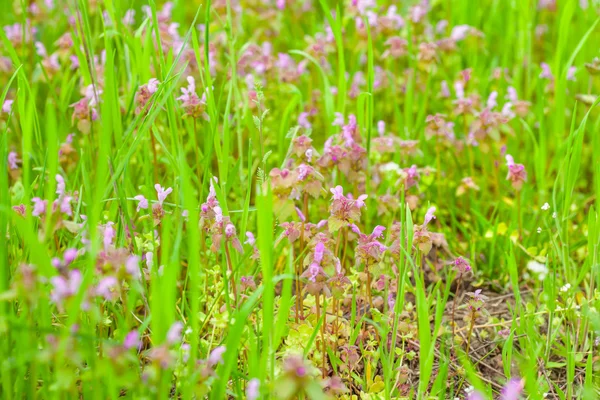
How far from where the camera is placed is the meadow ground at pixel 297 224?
1.49m

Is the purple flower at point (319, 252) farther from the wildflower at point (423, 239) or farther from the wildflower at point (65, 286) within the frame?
the wildflower at point (65, 286)

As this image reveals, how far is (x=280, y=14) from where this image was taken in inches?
159

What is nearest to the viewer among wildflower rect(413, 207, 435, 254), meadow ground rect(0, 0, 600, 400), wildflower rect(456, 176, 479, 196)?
meadow ground rect(0, 0, 600, 400)

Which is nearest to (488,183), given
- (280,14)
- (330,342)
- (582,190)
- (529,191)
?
(529,191)

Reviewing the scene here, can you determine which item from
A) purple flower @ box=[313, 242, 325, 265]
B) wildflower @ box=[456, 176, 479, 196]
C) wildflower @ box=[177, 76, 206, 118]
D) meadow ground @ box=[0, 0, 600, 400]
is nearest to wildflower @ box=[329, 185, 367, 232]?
meadow ground @ box=[0, 0, 600, 400]

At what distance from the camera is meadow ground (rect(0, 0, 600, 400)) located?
149 cm

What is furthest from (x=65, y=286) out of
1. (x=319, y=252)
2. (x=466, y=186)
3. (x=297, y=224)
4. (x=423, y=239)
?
(x=466, y=186)

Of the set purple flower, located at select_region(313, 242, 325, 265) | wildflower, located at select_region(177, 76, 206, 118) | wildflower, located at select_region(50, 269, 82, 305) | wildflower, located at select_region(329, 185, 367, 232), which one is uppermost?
wildflower, located at select_region(177, 76, 206, 118)

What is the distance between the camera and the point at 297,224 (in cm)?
204

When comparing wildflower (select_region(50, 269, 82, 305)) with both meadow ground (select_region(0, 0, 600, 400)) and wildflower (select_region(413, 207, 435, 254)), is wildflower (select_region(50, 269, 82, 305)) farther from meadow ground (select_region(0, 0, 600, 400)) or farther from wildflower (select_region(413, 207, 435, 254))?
wildflower (select_region(413, 207, 435, 254))

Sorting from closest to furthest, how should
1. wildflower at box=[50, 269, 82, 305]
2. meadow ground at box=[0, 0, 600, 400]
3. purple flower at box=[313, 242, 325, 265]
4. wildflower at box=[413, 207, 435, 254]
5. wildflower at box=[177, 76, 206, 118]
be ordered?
wildflower at box=[50, 269, 82, 305] < meadow ground at box=[0, 0, 600, 400] < purple flower at box=[313, 242, 325, 265] < wildflower at box=[413, 207, 435, 254] < wildflower at box=[177, 76, 206, 118]

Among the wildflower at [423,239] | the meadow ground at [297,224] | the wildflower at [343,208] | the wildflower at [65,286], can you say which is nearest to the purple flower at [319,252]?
the meadow ground at [297,224]

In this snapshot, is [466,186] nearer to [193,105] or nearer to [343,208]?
[343,208]

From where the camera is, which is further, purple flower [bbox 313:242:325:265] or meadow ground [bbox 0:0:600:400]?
purple flower [bbox 313:242:325:265]
